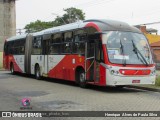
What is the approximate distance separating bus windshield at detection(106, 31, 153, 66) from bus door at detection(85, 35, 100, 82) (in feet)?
2.54

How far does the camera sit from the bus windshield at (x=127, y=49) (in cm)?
1630

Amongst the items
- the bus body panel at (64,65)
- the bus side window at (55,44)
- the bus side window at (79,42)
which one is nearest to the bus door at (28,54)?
the bus body panel at (64,65)

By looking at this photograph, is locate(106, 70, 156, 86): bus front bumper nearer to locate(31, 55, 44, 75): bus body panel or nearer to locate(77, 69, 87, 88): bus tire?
locate(77, 69, 87, 88): bus tire

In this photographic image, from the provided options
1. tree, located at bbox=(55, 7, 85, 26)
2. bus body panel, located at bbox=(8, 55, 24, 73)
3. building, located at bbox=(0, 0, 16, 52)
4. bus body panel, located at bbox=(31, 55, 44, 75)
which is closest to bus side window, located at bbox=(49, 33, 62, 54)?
bus body panel, located at bbox=(31, 55, 44, 75)

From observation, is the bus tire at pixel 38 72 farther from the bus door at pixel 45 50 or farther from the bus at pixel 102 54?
the bus at pixel 102 54

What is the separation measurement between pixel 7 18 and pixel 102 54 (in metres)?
49.8

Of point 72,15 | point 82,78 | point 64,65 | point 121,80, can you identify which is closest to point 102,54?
point 121,80

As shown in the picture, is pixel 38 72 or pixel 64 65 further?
pixel 38 72

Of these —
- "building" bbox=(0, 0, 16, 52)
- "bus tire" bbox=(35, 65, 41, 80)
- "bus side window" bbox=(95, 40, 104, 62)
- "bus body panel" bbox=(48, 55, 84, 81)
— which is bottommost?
"bus tire" bbox=(35, 65, 41, 80)

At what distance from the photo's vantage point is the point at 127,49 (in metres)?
16.5

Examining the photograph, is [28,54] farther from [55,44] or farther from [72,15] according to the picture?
[72,15]

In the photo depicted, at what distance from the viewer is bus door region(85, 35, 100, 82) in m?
17.0

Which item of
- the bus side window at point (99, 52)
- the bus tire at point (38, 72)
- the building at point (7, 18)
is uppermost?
the building at point (7, 18)

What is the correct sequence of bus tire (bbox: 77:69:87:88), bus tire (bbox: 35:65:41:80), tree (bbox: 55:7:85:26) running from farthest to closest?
tree (bbox: 55:7:85:26) → bus tire (bbox: 35:65:41:80) → bus tire (bbox: 77:69:87:88)
